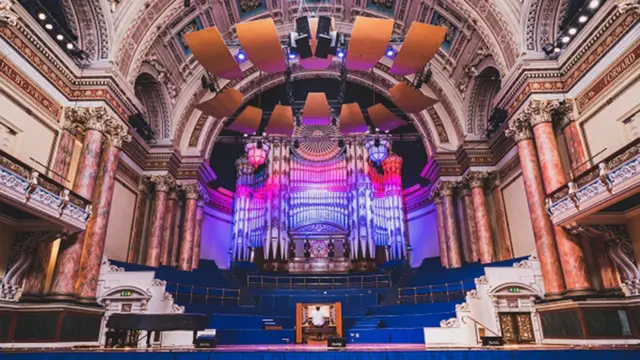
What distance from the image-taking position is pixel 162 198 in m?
13.6

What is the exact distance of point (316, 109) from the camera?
1129 cm

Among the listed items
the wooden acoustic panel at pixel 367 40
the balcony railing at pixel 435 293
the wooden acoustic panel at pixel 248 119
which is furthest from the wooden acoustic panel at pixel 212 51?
the balcony railing at pixel 435 293

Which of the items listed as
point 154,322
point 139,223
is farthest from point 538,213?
point 139,223

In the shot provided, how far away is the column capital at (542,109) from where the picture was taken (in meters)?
9.20

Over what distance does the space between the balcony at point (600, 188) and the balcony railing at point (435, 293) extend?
132 inches

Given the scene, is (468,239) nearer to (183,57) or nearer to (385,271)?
(385,271)

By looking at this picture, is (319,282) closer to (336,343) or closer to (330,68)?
(336,343)

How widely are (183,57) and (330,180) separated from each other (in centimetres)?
763

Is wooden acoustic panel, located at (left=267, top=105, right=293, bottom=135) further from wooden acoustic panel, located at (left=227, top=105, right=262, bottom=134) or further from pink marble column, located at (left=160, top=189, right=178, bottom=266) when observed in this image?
pink marble column, located at (left=160, top=189, right=178, bottom=266)

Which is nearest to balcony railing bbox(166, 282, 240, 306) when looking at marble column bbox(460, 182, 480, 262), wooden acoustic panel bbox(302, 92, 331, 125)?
wooden acoustic panel bbox(302, 92, 331, 125)

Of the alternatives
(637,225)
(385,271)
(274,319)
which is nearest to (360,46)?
(637,225)

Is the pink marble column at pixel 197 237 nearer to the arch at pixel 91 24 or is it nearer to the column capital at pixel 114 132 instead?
the column capital at pixel 114 132

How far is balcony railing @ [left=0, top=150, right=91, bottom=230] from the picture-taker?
6.78 meters

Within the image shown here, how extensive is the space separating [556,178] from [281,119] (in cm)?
699
